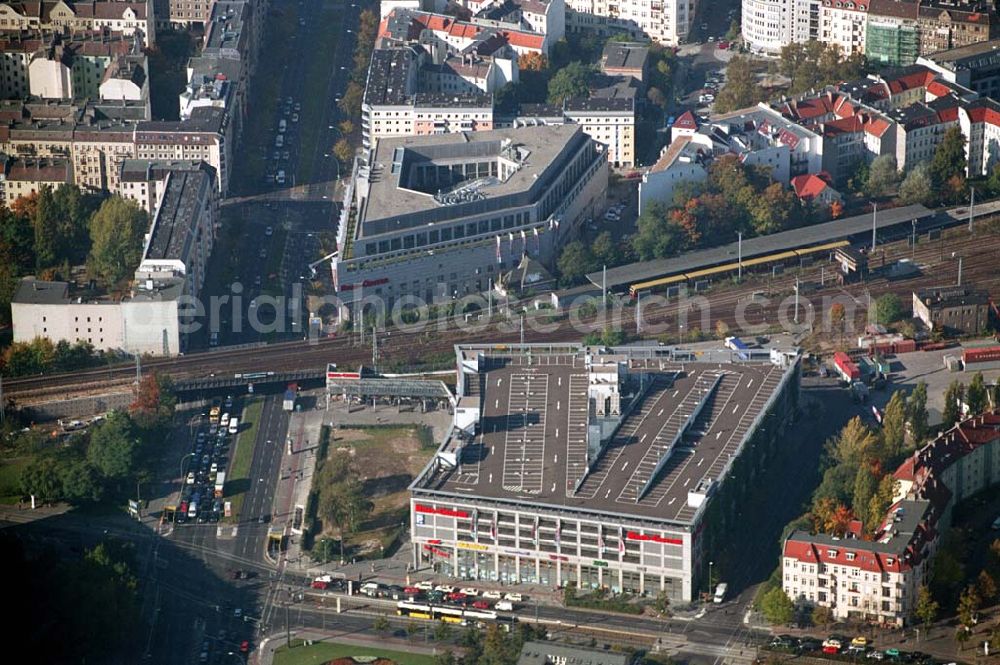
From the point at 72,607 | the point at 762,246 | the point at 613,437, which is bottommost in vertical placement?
the point at 72,607

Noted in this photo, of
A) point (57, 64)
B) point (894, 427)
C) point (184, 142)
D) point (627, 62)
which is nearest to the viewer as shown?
point (894, 427)

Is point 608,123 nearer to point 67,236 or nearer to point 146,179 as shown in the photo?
point 146,179

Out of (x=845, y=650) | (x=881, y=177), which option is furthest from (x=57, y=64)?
(x=845, y=650)

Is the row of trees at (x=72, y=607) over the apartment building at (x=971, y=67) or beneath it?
beneath

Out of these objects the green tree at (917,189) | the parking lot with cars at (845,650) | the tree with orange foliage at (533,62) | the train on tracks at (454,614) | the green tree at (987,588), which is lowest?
the parking lot with cars at (845,650)

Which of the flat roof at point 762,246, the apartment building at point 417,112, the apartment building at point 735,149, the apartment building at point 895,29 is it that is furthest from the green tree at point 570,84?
the flat roof at point 762,246

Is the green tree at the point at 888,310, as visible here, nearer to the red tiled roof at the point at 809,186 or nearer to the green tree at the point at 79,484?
the red tiled roof at the point at 809,186
